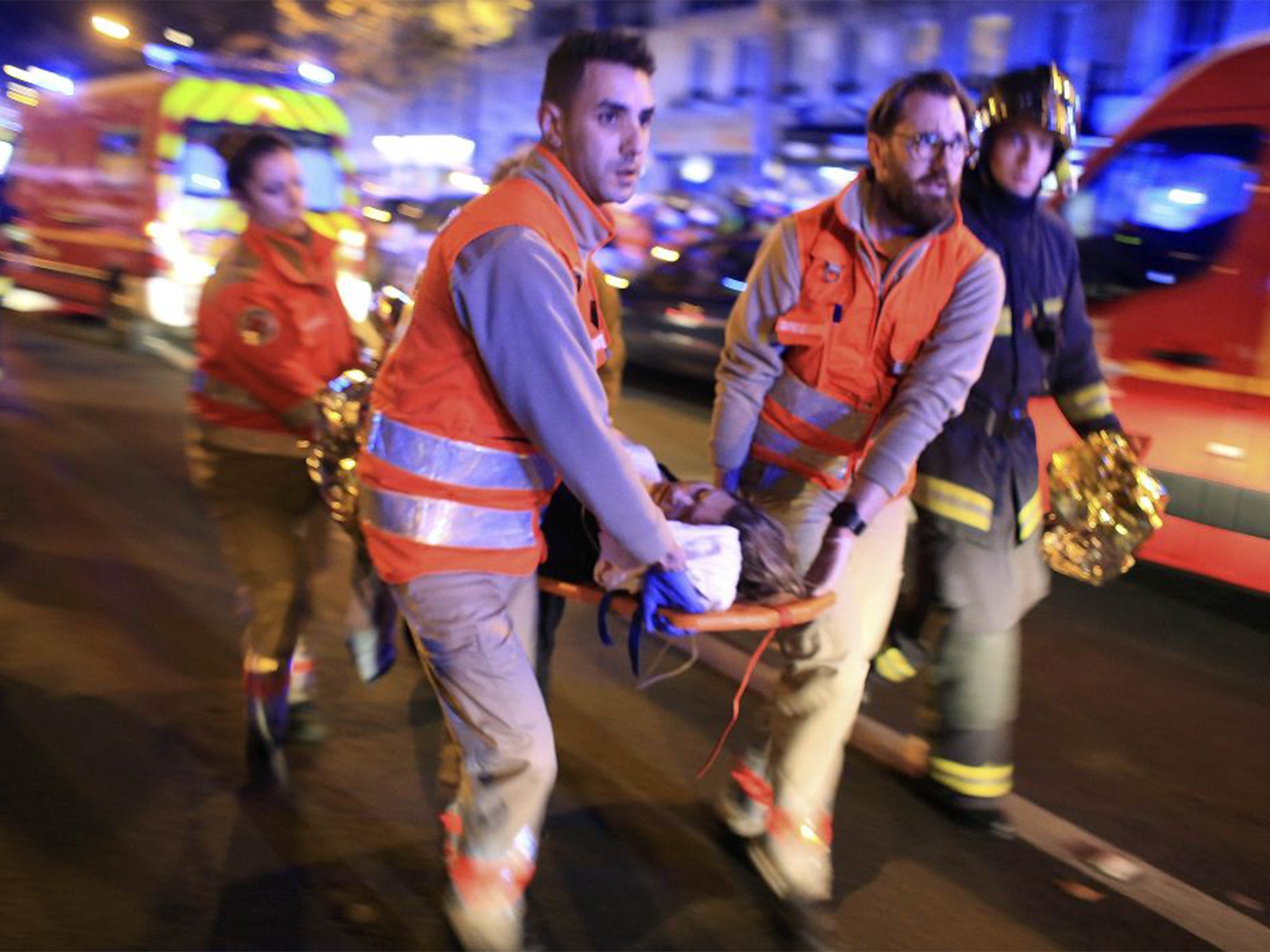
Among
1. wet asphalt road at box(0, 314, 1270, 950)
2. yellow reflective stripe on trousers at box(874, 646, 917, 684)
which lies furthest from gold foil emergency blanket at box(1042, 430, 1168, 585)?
wet asphalt road at box(0, 314, 1270, 950)

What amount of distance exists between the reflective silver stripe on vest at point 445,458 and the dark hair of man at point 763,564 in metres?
0.49

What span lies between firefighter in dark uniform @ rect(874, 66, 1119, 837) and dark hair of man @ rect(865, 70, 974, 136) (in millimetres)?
451

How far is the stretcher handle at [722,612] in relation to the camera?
2.45 m

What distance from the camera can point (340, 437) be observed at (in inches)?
134

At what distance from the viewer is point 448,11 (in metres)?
26.3

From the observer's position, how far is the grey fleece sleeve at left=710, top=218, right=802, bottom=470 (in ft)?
10.8

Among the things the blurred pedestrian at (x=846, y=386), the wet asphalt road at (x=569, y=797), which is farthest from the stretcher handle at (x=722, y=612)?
the wet asphalt road at (x=569, y=797)

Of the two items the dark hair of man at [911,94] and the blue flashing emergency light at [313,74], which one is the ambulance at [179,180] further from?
the dark hair of man at [911,94]

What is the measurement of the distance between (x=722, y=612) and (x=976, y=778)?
170 centimetres

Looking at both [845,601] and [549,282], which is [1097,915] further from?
[549,282]

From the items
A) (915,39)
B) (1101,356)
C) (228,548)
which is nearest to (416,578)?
(228,548)

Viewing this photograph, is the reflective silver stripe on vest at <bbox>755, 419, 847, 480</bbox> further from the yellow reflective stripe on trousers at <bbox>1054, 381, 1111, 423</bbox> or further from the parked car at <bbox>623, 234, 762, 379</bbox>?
the parked car at <bbox>623, 234, 762, 379</bbox>

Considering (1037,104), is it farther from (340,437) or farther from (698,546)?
(340,437)

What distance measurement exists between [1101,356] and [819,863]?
3821mm
